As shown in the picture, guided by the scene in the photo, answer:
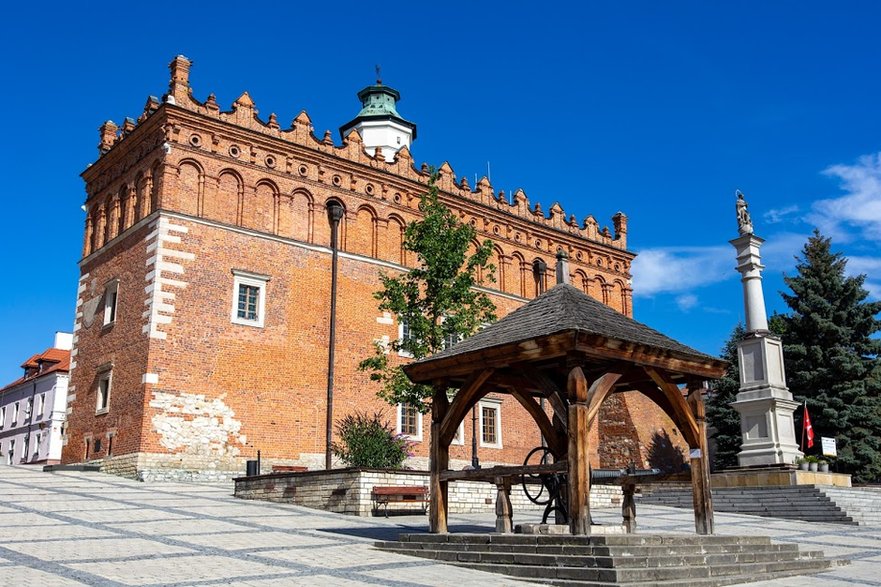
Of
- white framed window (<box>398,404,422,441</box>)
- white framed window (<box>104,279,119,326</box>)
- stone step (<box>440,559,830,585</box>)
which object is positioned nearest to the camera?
stone step (<box>440,559,830,585</box>)

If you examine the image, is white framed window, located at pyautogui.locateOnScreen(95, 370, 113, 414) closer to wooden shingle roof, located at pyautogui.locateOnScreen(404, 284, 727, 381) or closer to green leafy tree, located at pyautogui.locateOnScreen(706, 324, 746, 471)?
wooden shingle roof, located at pyautogui.locateOnScreen(404, 284, 727, 381)

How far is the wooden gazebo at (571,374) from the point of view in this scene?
9969 mm

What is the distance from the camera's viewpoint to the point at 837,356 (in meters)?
28.9

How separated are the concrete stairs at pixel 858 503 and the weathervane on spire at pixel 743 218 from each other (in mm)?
7344

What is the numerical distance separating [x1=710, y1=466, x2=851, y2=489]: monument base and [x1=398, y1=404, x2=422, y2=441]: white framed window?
989cm

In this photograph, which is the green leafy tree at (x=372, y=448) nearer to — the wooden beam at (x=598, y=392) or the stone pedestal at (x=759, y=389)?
the wooden beam at (x=598, y=392)

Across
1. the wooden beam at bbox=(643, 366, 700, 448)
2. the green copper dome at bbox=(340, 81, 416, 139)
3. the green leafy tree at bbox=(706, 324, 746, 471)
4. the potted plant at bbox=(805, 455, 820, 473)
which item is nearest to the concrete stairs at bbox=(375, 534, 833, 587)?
the wooden beam at bbox=(643, 366, 700, 448)

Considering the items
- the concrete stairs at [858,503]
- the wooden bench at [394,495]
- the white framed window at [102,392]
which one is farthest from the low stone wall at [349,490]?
the white framed window at [102,392]

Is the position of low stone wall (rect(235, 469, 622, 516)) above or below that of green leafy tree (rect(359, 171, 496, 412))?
below

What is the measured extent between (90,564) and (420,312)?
44.4 ft

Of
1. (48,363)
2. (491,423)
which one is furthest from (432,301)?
(48,363)

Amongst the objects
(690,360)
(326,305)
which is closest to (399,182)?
(326,305)

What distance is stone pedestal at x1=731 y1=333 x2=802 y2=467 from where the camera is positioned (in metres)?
20.7

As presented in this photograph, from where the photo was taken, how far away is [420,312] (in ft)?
71.5
